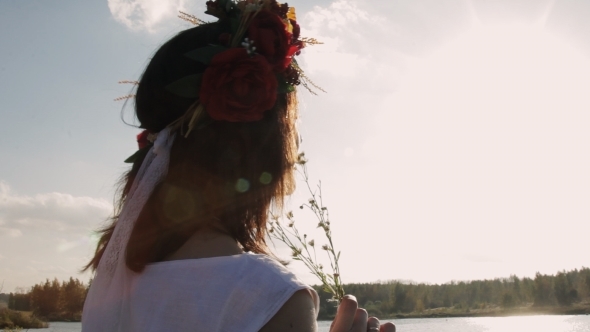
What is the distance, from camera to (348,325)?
122 centimetres

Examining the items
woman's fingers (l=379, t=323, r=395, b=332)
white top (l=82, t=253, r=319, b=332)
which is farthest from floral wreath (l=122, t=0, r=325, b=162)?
woman's fingers (l=379, t=323, r=395, b=332)

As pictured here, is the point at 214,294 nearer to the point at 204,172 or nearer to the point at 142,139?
the point at 204,172

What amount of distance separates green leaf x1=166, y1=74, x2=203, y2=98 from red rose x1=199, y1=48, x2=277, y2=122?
3cm

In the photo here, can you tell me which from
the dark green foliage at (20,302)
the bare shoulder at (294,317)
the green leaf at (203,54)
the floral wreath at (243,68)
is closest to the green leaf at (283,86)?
the floral wreath at (243,68)

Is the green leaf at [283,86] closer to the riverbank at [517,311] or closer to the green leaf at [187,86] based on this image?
the green leaf at [187,86]

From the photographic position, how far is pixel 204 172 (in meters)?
1.34

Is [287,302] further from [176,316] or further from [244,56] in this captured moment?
[244,56]

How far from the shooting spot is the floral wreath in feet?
4.63

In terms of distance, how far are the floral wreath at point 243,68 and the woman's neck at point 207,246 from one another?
0.29 m

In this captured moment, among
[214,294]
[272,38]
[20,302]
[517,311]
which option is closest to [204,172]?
[214,294]

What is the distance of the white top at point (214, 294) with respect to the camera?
109 centimetres

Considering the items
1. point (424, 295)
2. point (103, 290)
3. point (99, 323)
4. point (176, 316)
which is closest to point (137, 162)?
point (103, 290)

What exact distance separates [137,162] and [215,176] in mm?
472

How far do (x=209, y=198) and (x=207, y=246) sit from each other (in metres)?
0.14
